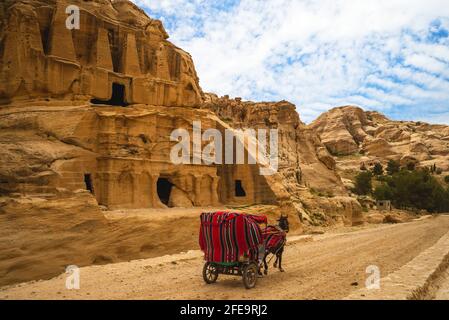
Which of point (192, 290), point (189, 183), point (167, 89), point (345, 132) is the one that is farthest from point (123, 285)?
point (345, 132)

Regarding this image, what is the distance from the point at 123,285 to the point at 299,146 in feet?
166

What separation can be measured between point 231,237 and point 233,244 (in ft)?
0.63

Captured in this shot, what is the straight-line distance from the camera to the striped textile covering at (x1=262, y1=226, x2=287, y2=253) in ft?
40.1

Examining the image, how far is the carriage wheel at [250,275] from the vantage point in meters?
10.8

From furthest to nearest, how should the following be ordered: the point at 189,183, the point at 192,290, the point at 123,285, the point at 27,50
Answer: the point at 189,183, the point at 27,50, the point at 123,285, the point at 192,290

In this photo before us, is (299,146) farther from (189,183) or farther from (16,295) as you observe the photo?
(16,295)

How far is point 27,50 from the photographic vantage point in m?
21.8

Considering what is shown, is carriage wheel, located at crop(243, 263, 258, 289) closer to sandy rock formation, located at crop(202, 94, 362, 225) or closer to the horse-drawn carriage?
the horse-drawn carriage

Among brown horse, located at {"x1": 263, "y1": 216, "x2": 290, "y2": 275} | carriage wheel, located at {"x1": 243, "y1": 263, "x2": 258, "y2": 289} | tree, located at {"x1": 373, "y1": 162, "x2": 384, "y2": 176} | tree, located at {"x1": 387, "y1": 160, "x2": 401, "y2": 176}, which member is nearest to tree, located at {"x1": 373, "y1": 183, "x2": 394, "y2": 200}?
tree, located at {"x1": 373, "y1": 162, "x2": 384, "y2": 176}

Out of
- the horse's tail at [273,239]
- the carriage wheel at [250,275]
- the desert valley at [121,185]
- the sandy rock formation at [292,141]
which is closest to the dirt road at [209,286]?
the desert valley at [121,185]

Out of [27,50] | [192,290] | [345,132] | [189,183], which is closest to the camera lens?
[192,290]

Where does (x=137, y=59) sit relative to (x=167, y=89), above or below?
above

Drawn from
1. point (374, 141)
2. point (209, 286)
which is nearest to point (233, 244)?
point (209, 286)

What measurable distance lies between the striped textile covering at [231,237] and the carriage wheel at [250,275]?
0.78 feet
